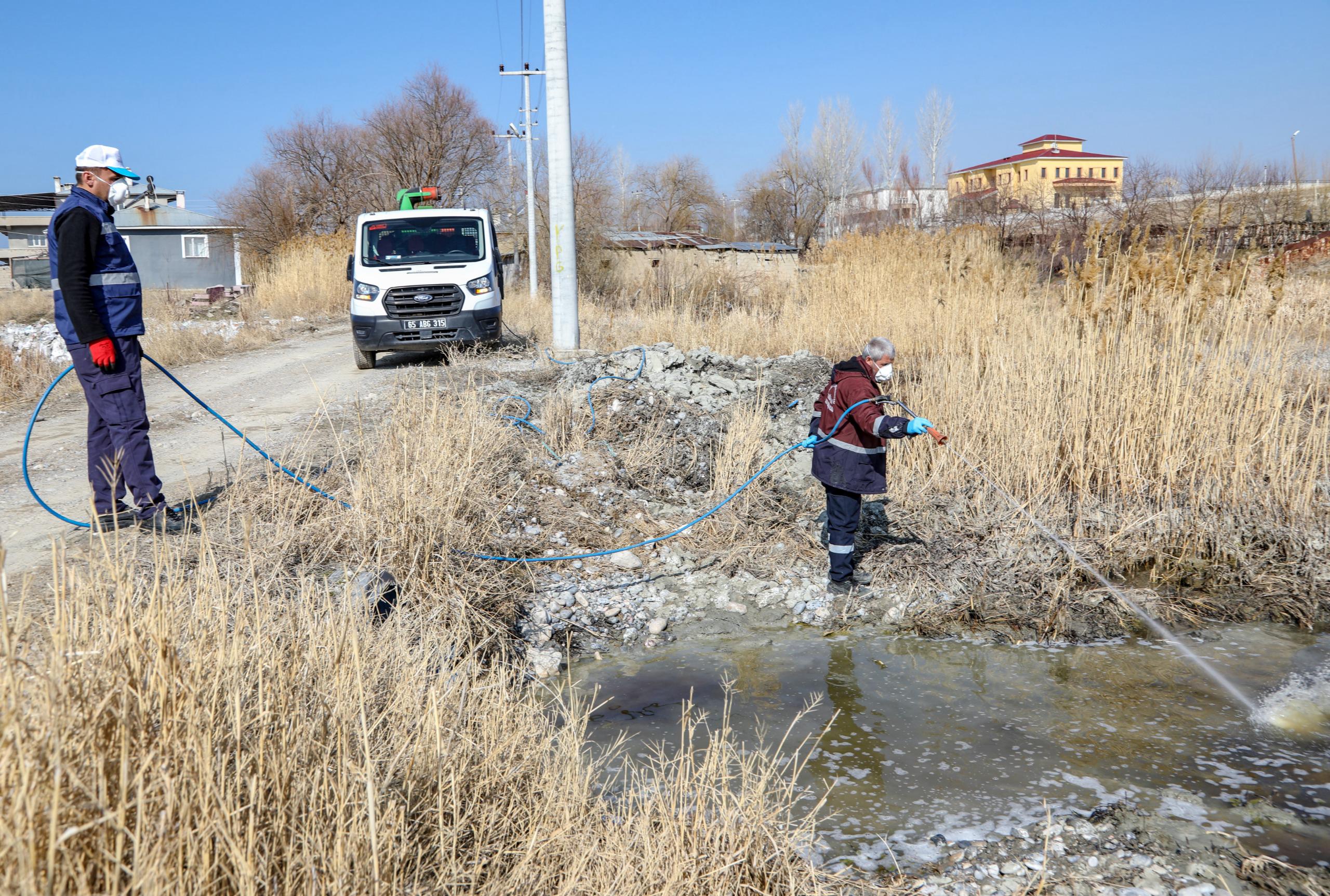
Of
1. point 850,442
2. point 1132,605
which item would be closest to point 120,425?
point 850,442

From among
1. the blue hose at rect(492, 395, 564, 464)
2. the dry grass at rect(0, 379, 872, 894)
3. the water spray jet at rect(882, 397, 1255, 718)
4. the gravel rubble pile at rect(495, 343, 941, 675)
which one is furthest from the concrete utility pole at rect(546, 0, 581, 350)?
the dry grass at rect(0, 379, 872, 894)

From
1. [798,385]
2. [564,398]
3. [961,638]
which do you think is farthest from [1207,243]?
[564,398]

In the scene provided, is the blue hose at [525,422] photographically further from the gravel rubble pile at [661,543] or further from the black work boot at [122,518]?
the black work boot at [122,518]

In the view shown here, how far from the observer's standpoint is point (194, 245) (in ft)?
139

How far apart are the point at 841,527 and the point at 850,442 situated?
580mm

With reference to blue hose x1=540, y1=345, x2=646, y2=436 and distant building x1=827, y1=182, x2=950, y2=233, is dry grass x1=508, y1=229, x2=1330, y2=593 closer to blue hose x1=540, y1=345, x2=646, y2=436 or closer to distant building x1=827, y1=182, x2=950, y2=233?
blue hose x1=540, y1=345, x2=646, y2=436

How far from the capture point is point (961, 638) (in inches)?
208

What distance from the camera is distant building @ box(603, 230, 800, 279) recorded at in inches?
849

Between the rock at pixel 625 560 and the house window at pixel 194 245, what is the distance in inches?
1708

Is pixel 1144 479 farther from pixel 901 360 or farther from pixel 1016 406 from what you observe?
pixel 901 360

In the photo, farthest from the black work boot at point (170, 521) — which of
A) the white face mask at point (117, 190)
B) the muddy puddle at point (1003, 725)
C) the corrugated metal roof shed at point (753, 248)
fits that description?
the corrugated metal roof shed at point (753, 248)

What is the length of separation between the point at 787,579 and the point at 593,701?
2003 mm

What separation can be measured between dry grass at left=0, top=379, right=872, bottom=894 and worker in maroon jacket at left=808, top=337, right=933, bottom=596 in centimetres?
207

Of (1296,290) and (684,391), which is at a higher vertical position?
(1296,290)
